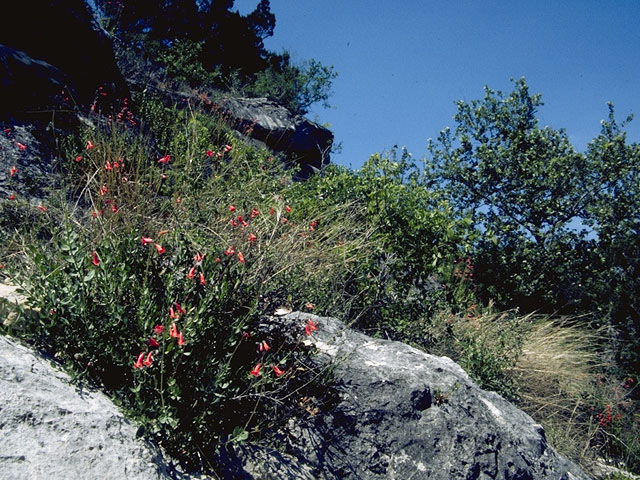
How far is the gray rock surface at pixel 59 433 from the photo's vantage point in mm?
2203

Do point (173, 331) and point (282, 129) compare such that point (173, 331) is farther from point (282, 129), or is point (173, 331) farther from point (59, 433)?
point (282, 129)

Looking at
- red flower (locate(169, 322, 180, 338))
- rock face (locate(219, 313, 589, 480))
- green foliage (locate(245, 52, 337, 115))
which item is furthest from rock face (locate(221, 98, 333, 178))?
red flower (locate(169, 322, 180, 338))

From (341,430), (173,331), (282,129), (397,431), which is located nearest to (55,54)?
(282,129)

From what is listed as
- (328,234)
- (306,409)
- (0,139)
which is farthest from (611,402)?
(0,139)

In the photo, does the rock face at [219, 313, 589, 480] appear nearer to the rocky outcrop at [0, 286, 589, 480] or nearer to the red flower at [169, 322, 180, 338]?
the rocky outcrop at [0, 286, 589, 480]

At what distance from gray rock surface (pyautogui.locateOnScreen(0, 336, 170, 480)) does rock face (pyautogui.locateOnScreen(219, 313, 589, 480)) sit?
2.44ft

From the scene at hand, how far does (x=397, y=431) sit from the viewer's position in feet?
11.4

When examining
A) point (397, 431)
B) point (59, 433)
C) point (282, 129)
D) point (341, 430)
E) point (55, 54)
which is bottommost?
point (59, 433)

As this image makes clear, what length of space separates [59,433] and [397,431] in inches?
76.5

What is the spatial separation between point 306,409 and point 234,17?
19.0 metres

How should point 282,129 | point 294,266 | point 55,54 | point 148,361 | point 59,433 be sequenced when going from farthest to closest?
point 282,129 < point 55,54 < point 294,266 < point 148,361 < point 59,433

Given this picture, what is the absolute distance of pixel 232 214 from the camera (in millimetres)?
4348

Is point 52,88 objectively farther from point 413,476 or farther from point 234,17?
point 234,17

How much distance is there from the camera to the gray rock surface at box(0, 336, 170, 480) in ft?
7.23
